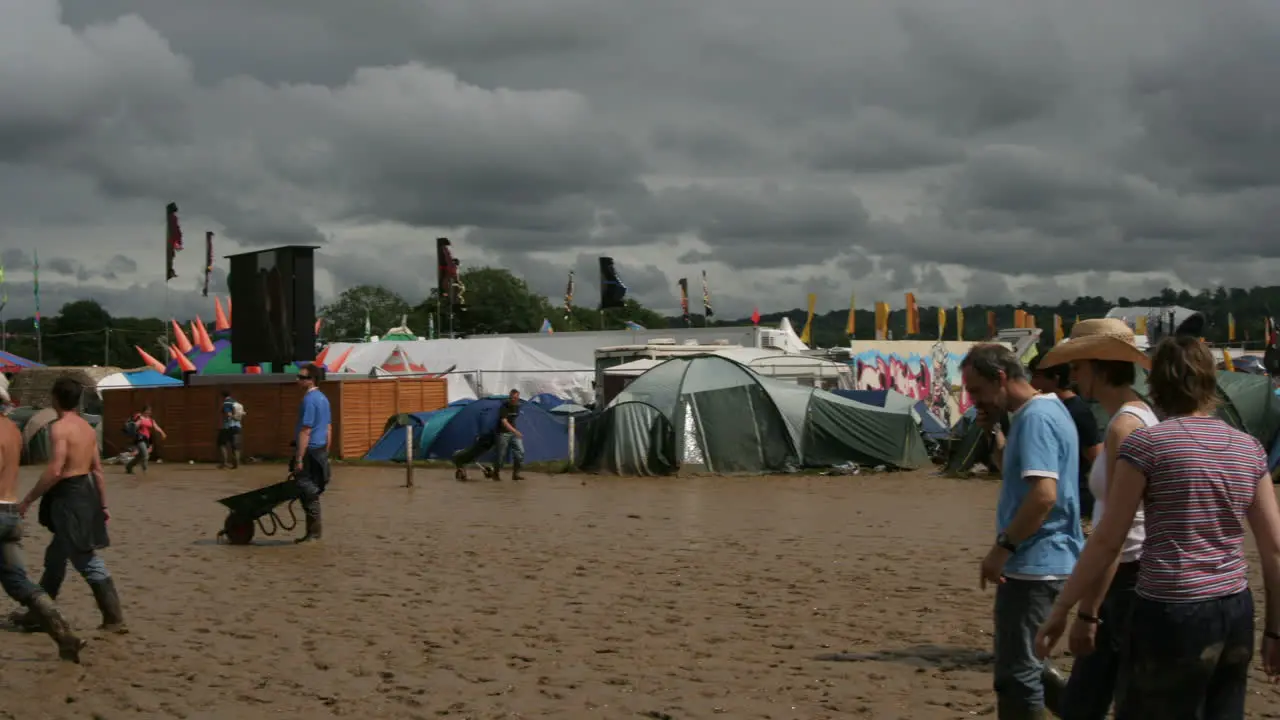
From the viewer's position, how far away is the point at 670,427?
83.1 ft

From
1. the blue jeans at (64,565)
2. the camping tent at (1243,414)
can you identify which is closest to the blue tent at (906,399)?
the camping tent at (1243,414)

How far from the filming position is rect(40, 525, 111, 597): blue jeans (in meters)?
8.15

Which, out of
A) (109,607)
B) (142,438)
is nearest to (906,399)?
(142,438)

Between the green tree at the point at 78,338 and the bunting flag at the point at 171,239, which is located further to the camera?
the green tree at the point at 78,338

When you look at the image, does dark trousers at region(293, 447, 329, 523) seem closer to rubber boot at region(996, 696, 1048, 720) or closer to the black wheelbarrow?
the black wheelbarrow

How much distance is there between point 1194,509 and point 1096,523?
51cm

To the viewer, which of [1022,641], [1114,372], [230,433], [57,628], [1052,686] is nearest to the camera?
[1114,372]

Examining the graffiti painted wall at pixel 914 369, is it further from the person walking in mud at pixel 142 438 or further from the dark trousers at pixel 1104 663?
the dark trousers at pixel 1104 663

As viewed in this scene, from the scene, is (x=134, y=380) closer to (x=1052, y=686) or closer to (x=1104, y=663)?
(x=1052, y=686)

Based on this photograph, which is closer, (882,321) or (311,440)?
(311,440)

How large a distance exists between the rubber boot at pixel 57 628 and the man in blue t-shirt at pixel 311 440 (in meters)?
5.23

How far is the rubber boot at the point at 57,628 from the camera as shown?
749 cm

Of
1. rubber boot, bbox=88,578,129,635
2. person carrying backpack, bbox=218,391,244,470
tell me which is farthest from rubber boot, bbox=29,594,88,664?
person carrying backpack, bbox=218,391,244,470

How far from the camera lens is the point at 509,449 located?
2403cm
